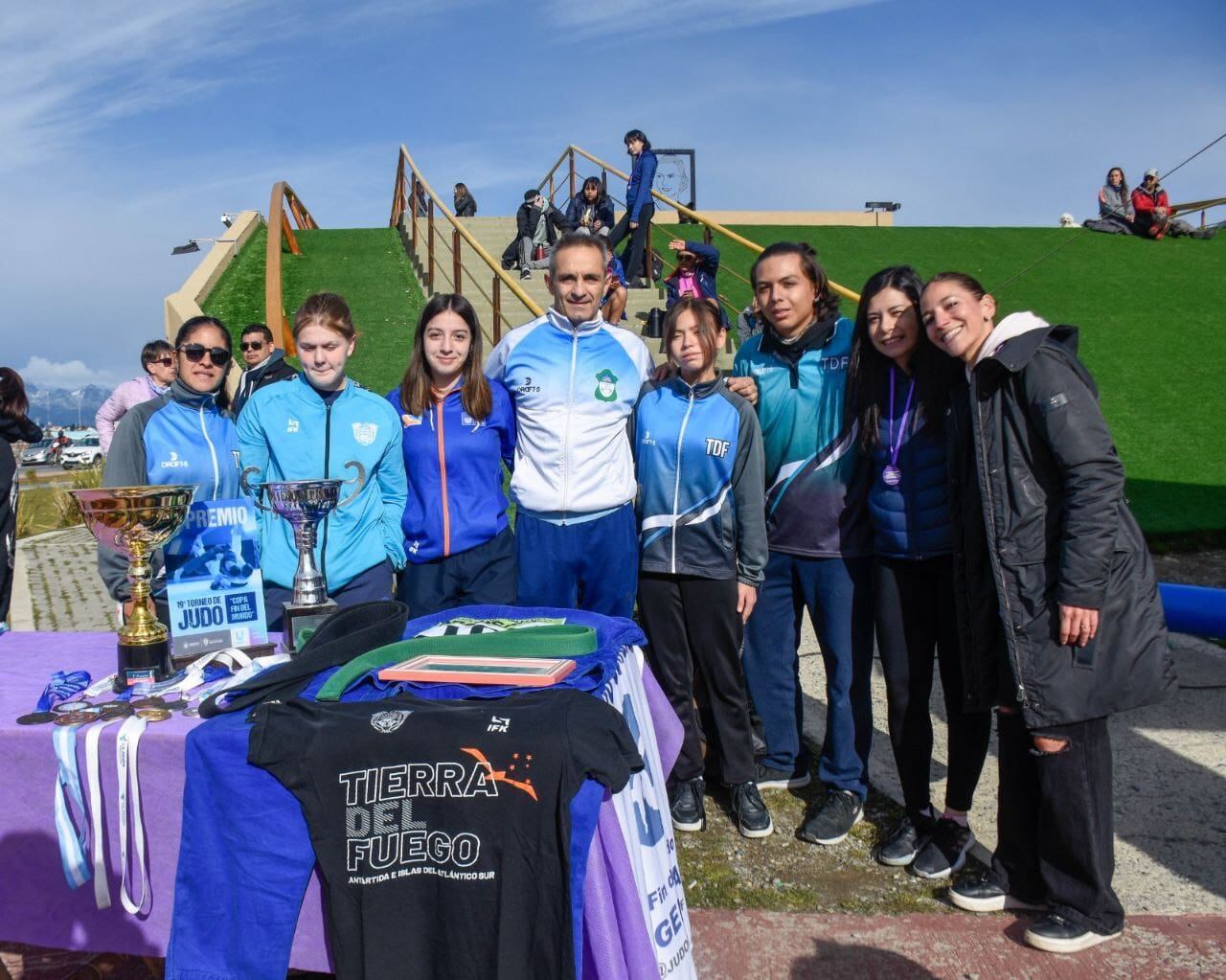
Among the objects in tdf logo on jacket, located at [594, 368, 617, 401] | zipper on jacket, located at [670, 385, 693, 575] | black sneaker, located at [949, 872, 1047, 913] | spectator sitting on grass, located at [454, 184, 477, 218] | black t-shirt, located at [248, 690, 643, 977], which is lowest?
black sneaker, located at [949, 872, 1047, 913]

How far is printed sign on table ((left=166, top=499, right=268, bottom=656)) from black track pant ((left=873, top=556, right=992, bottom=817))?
6.76 ft

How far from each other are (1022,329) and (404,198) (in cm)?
1584

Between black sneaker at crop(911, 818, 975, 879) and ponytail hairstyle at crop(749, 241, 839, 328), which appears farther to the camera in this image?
ponytail hairstyle at crop(749, 241, 839, 328)

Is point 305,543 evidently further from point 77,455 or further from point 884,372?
point 77,455

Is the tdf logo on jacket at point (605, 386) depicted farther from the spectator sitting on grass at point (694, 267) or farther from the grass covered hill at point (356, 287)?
the grass covered hill at point (356, 287)

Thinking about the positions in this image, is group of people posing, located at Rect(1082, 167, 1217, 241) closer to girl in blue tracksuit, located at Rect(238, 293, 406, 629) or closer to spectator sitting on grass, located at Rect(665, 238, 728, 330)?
spectator sitting on grass, located at Rect(665, 238, 728, 330)

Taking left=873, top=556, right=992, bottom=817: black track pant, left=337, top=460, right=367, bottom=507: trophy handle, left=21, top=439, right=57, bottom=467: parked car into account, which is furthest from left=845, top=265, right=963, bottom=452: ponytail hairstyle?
left=21, top=439, right=57, bottom=467: parked car

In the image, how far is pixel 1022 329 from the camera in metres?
2.84

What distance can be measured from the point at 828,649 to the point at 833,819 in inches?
25.0

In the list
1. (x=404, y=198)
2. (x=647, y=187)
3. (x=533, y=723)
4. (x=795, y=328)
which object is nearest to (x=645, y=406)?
(x=795, y=328)

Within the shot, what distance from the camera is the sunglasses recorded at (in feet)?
11.2

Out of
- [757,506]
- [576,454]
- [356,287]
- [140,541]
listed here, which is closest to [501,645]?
[140,541]

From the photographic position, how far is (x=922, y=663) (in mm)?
3312

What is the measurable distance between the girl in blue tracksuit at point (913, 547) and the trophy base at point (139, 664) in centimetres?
228
